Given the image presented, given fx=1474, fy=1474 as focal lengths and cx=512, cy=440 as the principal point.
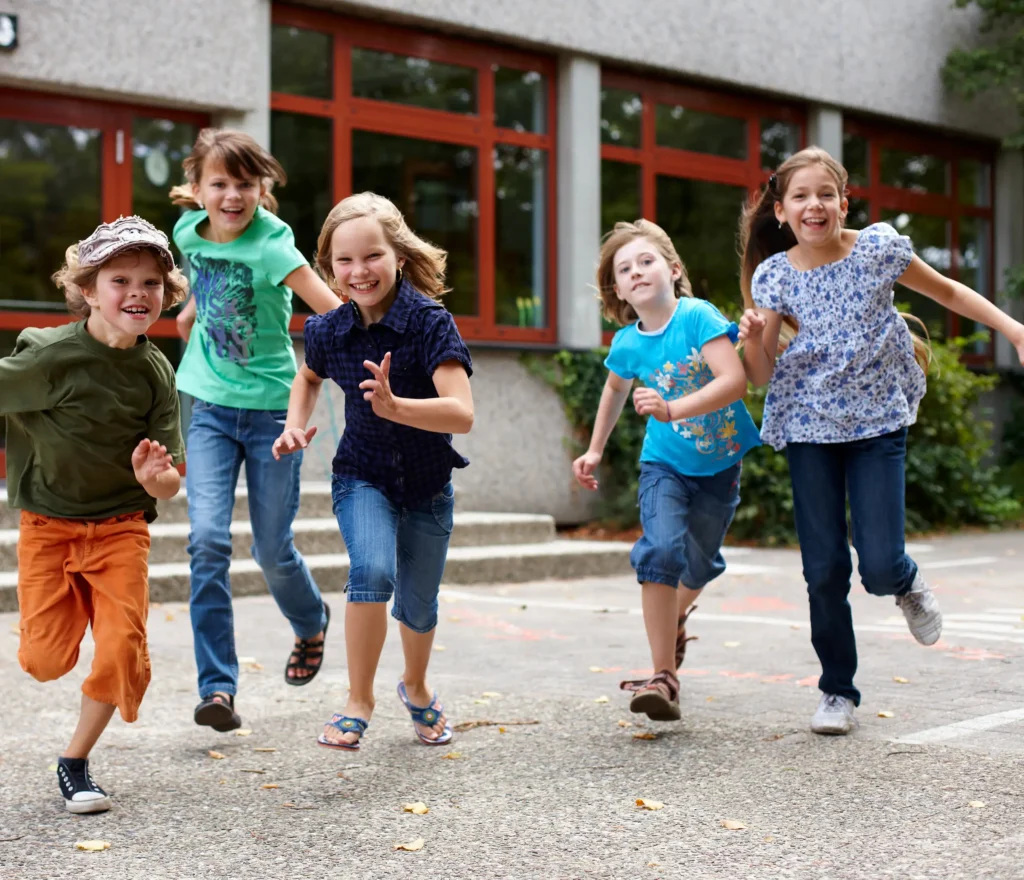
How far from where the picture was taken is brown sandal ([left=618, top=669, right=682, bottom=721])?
4.71m

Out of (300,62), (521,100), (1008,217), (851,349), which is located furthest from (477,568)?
(1008,217)

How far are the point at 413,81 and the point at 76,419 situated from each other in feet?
28.3

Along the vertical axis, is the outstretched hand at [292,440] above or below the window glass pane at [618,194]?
below

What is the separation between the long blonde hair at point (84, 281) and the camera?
400 cm

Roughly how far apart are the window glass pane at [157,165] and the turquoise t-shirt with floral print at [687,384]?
6492 millimetres

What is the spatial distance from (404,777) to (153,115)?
758 cm

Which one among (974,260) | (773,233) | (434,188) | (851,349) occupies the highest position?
(974,260)

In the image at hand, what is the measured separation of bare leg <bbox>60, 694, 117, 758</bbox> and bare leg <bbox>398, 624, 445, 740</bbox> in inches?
40.0

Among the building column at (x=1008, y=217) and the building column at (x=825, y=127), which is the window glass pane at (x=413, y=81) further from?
the building column at (x=1008, y=217)

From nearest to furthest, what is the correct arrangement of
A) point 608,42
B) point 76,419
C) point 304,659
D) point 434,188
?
point 76,419 < point 304,659 < point 434,188 < point 608,42

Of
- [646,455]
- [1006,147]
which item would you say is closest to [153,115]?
[646,455]

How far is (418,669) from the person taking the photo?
15.4 ft

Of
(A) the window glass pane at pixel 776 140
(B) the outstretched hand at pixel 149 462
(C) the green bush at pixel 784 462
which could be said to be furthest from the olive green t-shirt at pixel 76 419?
(A) the window glass pane at pixel 776 140

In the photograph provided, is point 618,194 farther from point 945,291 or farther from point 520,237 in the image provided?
point 945,291
